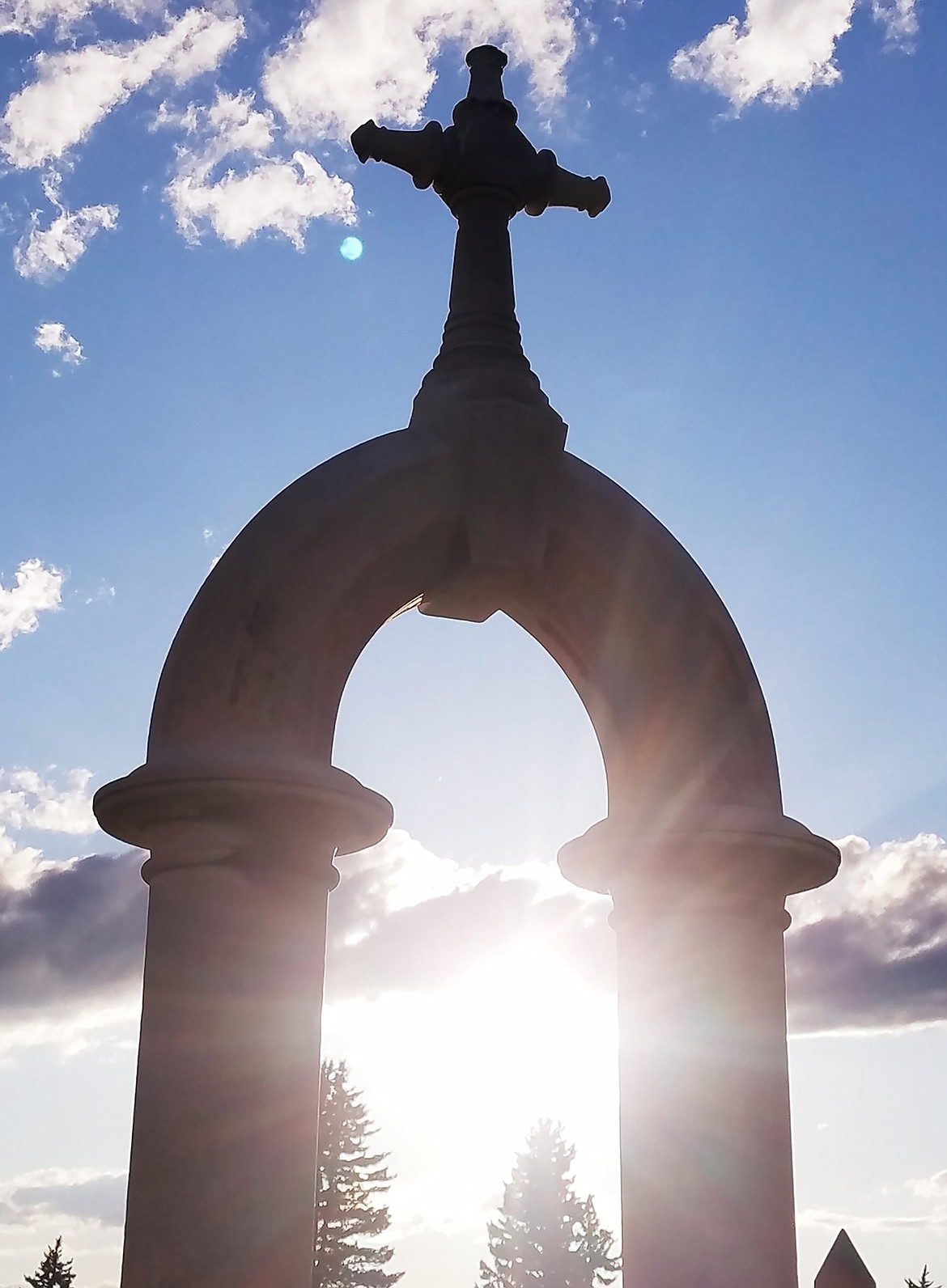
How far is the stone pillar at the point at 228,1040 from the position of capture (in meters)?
5.75

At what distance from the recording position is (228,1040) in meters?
5.97

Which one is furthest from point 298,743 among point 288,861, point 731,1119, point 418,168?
point 418,168

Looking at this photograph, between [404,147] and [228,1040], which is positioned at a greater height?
[404,147]

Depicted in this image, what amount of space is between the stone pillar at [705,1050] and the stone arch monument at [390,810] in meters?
0.01

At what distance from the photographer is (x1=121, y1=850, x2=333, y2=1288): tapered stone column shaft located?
5.74m

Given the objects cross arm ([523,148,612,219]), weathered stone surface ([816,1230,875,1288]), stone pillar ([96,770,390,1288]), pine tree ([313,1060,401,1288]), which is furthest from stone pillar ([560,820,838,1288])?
pine tree ([313,1060,401,1288])

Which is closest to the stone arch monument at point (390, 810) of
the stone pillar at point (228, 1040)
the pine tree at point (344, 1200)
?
the stone pillar at point (228, 1040)

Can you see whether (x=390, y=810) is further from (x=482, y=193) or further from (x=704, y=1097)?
(x=482, y=193)

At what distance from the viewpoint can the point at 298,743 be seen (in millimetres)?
6449

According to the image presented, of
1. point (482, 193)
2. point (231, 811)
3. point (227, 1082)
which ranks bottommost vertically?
A: point (227, 1082)

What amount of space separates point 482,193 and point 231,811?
3.81m

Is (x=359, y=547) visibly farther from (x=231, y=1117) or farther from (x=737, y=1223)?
(x=737, y=1223)

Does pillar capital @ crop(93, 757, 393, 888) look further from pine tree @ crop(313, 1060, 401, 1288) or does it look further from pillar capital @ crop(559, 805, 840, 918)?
pine tree @ crop(313, 1060, 401, 1288)

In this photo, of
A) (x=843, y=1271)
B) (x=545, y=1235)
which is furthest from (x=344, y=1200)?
(x=843, y=1271)
